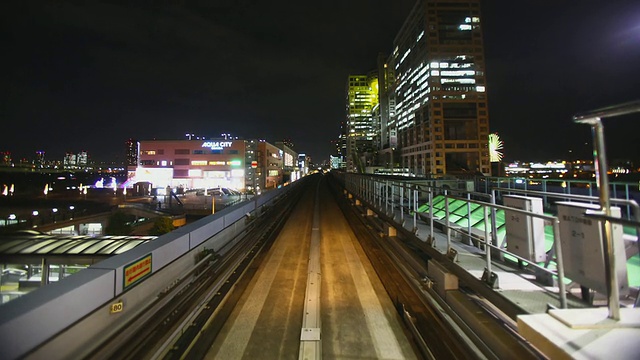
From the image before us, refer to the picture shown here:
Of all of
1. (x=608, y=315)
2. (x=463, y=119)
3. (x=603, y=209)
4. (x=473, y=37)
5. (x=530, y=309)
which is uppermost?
(x=473, y=37)

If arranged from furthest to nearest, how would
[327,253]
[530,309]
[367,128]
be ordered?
[367,128] < [327,253] < [530,309]

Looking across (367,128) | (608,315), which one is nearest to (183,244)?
(608,315)

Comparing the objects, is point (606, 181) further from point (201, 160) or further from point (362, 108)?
point (362, 108)

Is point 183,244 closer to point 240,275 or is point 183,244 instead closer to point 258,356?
point 240,275

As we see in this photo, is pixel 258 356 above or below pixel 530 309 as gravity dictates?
below

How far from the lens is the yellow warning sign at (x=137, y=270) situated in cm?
383

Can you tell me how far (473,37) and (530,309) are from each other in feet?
354

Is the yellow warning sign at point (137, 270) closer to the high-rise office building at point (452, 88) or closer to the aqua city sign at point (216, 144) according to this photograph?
the aqua city sign at point (216, 144)

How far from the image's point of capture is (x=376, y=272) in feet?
20.1

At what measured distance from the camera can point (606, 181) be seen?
245cm

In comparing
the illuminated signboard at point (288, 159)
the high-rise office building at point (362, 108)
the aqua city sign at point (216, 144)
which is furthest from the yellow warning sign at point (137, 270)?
the high-rise office building at point (362, 108)

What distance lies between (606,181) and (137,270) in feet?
18.6

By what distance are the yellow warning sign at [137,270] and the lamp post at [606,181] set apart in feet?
17.5

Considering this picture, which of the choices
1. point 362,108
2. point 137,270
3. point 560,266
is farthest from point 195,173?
point 362,108
